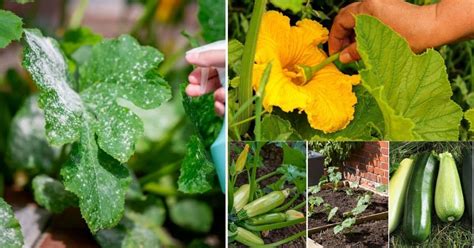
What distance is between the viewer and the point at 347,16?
176 cm

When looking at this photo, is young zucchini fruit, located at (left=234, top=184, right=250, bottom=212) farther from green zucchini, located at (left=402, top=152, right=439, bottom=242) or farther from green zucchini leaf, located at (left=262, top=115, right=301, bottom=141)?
green zucchini, located at (left=402, top=152, right=439, bottom=242)

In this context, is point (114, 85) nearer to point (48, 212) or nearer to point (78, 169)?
point (78, 169)

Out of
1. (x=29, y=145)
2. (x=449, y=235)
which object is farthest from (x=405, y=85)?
(x=29, y=145)

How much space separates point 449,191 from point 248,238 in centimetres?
45

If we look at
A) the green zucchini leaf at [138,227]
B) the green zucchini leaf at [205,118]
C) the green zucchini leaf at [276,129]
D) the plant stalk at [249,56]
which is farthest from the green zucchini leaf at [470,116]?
the green zucchini leaf at [138,227]

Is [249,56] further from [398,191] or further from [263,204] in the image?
[398,191]

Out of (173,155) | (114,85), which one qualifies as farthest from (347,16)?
(173,155)

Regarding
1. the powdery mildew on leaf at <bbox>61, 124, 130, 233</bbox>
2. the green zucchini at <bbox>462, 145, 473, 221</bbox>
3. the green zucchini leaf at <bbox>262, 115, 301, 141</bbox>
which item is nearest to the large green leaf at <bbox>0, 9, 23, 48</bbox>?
the powdery mildew on leaf at <bbox>61, 124, 130, 233</bbox>

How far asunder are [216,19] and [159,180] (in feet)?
1.63

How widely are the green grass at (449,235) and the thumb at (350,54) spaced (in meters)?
0.39

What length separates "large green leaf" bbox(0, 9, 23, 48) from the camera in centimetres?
155

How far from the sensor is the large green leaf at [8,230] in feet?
5.21

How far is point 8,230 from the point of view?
1597 mm

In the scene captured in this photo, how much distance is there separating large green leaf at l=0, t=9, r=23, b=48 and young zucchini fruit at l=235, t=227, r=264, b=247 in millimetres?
632
